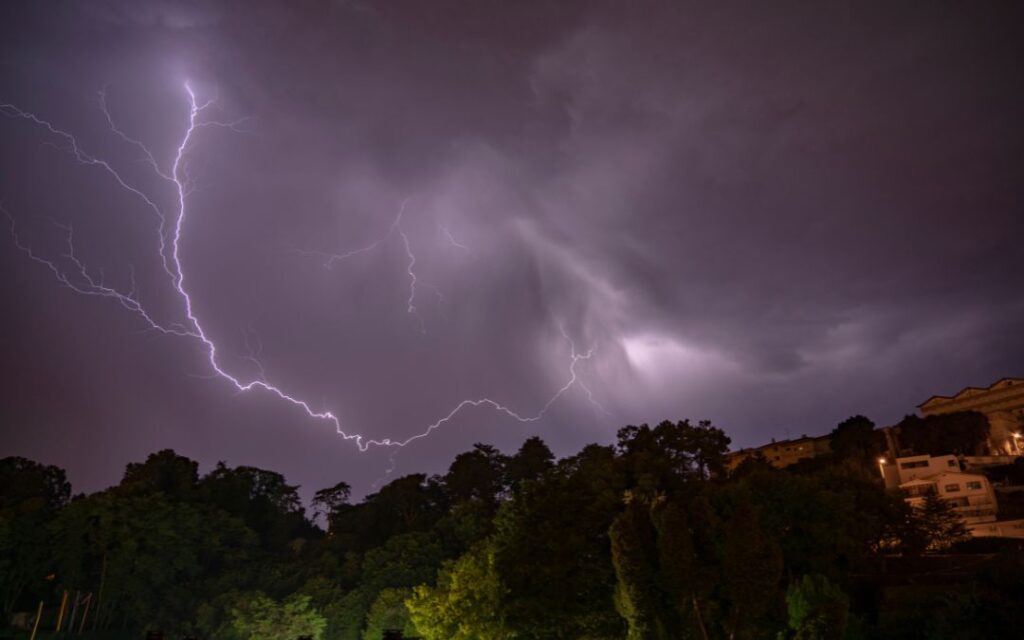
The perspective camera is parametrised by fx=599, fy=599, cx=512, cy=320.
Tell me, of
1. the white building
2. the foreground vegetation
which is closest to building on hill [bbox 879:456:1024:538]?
the white building

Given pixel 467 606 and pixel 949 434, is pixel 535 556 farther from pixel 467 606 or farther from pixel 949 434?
pixel 949 434

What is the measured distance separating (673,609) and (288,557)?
92.4 feet

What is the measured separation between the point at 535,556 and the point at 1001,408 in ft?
162

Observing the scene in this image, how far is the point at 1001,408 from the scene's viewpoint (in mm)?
47344

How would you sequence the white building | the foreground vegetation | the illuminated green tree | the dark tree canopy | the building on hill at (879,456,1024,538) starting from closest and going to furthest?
the foreground vegetation, the illuminated green tree, the building on hill at (879,456,1024,538), the white building, the dark tree canopy

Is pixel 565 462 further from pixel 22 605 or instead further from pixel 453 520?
pixel 22 605

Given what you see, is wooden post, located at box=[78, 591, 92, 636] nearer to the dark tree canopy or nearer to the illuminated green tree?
the illuminated green tree

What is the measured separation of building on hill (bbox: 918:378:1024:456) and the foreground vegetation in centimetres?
1105

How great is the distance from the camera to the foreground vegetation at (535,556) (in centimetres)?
1131

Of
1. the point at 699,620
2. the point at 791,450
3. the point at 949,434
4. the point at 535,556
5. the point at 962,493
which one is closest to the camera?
the point at 699,620

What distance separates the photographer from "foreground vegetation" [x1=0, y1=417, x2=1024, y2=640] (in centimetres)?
1131

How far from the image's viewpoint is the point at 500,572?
16.0 meters

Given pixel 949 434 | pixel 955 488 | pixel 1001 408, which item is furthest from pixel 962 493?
pixel 1001 408

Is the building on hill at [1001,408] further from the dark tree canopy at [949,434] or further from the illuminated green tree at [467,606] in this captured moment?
the illuminated green tree at [467,606]
